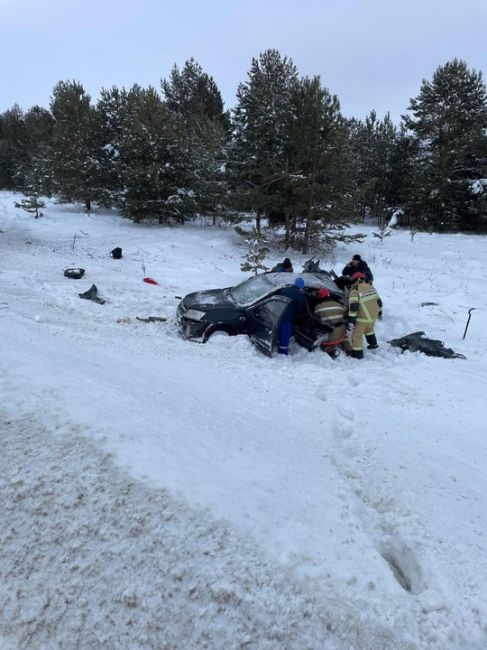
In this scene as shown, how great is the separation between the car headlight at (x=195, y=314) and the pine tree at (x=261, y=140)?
39.9 feet

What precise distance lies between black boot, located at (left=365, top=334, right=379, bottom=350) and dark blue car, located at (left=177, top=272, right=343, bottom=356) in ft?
2.90

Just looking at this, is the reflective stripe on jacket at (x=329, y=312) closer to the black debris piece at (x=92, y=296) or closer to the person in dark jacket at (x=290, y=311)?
the person in dark jacket at (x=290, y=311)

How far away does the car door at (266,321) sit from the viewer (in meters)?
6.93

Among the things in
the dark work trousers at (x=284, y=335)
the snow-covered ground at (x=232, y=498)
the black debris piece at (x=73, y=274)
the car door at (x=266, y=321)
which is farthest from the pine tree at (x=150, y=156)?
the dark work trousers at (x=284, y=335)

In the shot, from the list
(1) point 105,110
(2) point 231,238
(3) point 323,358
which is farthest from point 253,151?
(3) point 323,358

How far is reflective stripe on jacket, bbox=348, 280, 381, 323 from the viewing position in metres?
7.42

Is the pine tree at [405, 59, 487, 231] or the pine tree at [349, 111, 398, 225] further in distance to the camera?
the pine tree at [349, 111, 398, 225]

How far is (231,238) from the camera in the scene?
21328mm

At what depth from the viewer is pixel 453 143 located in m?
23.1

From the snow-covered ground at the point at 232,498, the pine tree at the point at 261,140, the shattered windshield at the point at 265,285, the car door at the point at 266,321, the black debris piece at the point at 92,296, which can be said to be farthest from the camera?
A: the pine tree at the point at 261,140

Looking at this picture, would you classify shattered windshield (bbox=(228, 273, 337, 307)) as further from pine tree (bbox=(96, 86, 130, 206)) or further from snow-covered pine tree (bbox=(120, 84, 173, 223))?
pine tree (bbox=(96, 86, 130, 206))

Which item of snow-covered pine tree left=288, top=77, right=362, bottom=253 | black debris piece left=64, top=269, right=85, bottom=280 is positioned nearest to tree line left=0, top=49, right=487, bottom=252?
snow-covered pine tree left=288, top=77, right=362, bottom=253

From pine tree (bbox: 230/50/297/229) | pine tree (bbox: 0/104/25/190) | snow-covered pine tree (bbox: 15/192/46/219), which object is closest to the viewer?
pine tree (bbox: 230/50/297/229)

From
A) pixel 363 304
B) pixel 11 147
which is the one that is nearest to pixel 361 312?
pixel 363 304
